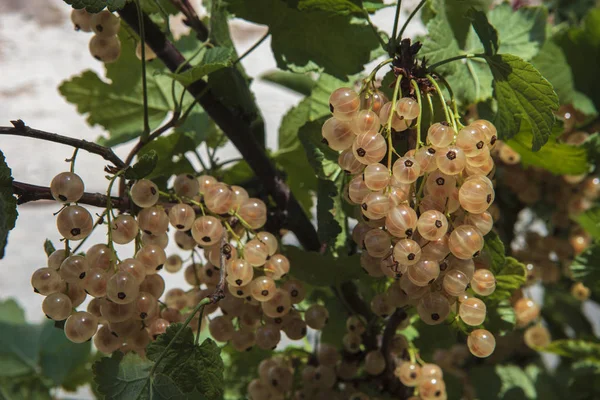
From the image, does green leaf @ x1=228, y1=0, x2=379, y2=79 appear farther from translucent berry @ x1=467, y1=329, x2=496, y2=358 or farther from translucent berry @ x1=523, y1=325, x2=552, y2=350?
translucent berry @ x1=523, y1=325, x2=552, y2=350

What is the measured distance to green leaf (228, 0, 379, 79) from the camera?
1.81 feet

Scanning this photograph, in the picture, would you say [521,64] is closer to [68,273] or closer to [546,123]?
[546,123]

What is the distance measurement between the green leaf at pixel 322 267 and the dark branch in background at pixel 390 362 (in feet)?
0.16

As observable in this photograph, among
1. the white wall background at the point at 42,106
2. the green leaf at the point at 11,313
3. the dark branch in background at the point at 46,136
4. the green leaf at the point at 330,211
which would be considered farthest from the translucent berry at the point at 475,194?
the white wall background at the point at 42,106

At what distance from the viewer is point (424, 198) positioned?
0.42 metres

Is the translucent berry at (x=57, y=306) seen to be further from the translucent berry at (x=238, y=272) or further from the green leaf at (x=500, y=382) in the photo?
the green leaf at (x=500, y=382)

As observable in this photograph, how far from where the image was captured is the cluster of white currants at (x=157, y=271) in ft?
1.37

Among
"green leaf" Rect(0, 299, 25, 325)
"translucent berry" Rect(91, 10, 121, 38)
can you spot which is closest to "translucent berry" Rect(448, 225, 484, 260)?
"translucent berry" Rect(91, 10, 121, 38)

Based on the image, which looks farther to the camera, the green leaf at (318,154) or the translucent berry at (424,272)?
the green leaf at (318,154)

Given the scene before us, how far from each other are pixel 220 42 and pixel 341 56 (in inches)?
4.4

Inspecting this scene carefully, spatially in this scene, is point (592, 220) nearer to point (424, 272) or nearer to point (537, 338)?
point (537, 338)

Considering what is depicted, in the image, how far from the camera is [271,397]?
578mm

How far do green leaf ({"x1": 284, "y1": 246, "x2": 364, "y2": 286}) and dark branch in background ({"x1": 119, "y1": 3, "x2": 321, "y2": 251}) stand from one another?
45 millimetres

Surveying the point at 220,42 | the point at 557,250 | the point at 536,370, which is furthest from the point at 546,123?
the point at 536,370
